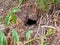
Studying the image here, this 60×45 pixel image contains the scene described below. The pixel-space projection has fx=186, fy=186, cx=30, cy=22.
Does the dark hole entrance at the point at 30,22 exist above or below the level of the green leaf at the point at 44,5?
below

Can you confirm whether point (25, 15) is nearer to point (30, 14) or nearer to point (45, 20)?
point (30, 14)

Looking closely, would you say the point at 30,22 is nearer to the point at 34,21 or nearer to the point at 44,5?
the point at 34,21

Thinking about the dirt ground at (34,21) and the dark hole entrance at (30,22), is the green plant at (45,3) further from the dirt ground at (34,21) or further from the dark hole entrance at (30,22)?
the dark hole entrance at (30,22)

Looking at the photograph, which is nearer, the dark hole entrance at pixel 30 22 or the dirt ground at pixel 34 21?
the dirt ground at pixel 34 21

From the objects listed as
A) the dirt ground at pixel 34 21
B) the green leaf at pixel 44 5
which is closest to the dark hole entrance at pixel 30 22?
the dirt ground at pixel 34 21

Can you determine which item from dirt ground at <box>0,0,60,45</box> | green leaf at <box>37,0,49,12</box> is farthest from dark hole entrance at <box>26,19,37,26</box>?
green leaf at <box>37,0,49,12</box>

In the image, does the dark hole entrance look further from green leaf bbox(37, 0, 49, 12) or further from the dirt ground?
green leaf bbox(37, 0, 49, 12)

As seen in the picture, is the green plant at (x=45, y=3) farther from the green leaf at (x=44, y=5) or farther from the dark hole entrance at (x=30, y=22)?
the dark hole entrance at (x=30, y=22)

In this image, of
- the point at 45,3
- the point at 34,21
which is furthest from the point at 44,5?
the point at 34,21

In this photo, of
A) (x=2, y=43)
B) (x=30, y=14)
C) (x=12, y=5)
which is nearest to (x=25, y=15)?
(x=30, y=14)
